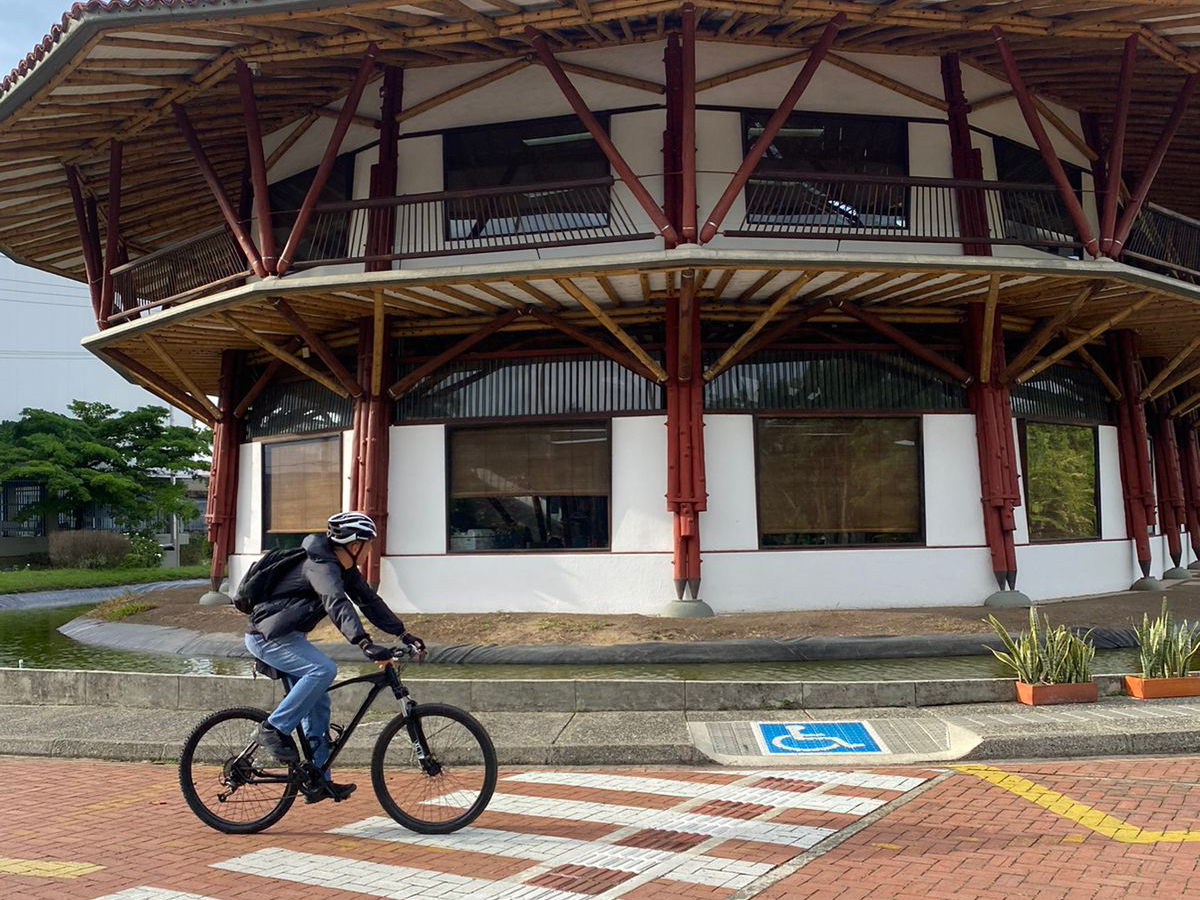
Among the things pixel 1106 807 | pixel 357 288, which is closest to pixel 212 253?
pixel 357 288

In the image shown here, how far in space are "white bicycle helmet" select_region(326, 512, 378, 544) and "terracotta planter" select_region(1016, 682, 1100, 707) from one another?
643 cm

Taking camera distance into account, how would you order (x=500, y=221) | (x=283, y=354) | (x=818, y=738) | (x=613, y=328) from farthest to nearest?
(x=500, y=221) < (x=283, y=354) < (x=613, y=328) < (x=818, y=738)

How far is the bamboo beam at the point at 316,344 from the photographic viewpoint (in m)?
15.2

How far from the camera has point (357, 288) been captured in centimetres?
1433

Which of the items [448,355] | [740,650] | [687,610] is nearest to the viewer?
[740,650]

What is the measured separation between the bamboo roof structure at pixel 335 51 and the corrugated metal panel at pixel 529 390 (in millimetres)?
4293

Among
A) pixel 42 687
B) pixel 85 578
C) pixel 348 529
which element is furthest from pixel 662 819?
pixel 85 578

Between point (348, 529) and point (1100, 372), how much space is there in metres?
15.2

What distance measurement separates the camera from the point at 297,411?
60.8 ft

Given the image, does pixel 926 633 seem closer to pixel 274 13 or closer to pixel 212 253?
pixel 274 13

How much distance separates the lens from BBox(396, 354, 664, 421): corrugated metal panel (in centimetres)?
1619

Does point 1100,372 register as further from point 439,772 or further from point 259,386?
point 439,772

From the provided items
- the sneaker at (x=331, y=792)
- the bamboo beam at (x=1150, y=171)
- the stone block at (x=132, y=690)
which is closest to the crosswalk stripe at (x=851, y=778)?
the sneaker at (x=331, y=792)

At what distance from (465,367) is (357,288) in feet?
8.96
